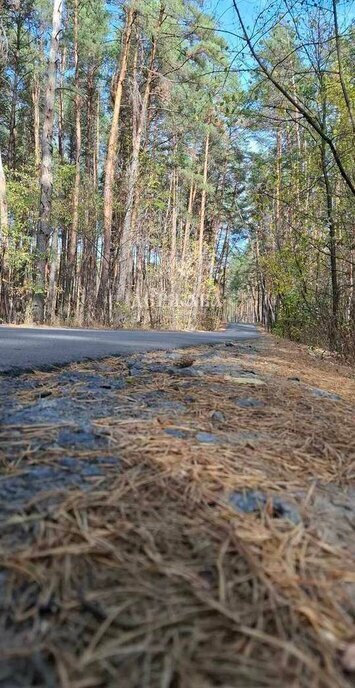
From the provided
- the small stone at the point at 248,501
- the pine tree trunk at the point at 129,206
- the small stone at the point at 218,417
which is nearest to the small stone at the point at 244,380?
the small stone at the point at 218,417

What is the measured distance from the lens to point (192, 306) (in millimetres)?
17469

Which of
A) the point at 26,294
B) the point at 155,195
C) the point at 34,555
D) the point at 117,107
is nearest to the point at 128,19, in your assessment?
the point at 117,107

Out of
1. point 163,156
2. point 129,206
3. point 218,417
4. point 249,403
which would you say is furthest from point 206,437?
point 163,156

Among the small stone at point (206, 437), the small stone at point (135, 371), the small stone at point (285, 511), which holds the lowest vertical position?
the small stone at point (285, 511)

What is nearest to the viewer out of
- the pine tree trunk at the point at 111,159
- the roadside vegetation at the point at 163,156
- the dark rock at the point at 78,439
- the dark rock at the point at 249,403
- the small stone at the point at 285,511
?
the small stone at the point at 285,511

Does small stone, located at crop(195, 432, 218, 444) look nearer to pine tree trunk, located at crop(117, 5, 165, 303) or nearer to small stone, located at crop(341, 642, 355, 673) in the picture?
small stone, located at crop(341, 642, 355, 673)

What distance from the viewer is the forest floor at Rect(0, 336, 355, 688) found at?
0.76 m

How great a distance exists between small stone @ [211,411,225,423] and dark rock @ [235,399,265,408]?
0.25m

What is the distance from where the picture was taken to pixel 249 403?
2404 mm

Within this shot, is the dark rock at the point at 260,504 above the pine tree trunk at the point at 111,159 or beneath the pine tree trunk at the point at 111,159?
beneath

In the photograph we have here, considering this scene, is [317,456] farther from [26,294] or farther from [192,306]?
[192,306]

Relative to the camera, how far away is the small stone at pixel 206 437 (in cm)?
172

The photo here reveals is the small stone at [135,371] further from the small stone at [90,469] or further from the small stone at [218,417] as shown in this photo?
the small stone at [90,469]

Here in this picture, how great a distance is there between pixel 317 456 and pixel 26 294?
11618mm
